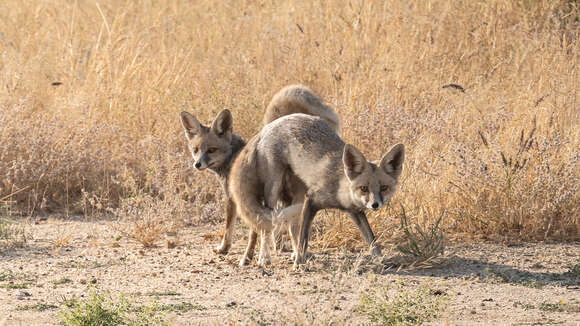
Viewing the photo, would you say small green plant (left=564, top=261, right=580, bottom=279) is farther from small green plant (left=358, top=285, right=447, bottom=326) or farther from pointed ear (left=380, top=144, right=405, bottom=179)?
small green plant (left=358, top=285, right=447, bottom=326)

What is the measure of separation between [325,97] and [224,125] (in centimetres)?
238

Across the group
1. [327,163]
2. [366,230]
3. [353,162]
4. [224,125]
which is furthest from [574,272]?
[224,125]

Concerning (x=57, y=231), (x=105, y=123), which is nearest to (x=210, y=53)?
(x=105, y=123)

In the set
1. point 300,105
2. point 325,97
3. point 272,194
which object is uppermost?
point 300,105

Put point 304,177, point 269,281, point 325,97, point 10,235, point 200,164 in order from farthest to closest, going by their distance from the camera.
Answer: point 325,97, point 10,235, point 200,164, point 304,177, point 269,281

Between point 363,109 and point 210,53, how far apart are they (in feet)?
10.8

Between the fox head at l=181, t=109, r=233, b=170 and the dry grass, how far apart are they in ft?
2.33

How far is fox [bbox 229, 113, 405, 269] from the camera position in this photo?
539 cm

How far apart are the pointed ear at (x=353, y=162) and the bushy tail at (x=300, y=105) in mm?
1245

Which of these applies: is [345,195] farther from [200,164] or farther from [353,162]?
[200,164]

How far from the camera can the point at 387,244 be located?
6.20 meters

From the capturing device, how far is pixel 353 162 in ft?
17.7

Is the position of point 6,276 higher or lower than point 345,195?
lower

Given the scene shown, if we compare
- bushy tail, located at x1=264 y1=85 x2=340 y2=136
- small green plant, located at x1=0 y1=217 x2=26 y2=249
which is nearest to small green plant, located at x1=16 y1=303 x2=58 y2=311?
small green plant, located at x1=0 y1=217 x2=26 y2=249
